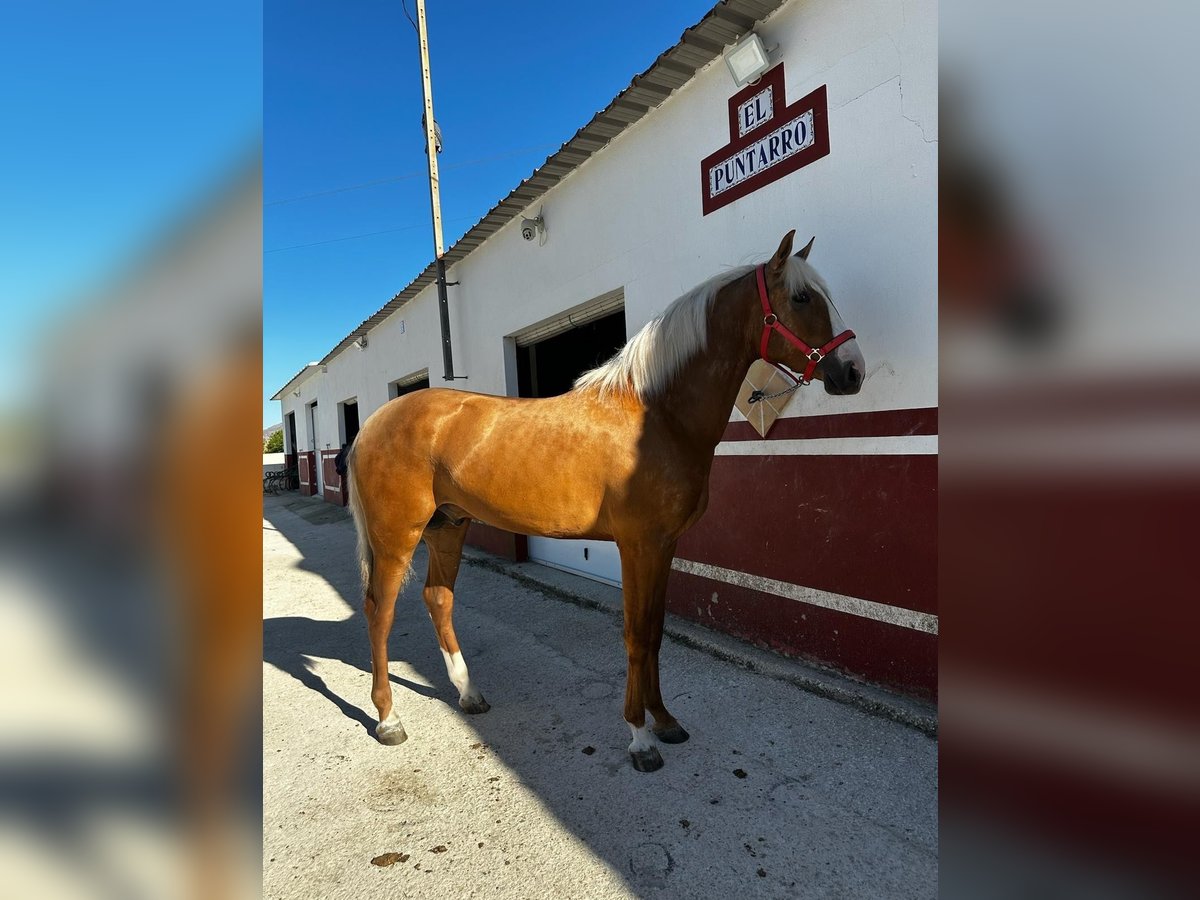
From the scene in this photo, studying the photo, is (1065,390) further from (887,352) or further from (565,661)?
(565,661)

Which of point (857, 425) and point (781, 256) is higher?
point (781, 256)

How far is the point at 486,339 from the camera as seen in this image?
7.03m

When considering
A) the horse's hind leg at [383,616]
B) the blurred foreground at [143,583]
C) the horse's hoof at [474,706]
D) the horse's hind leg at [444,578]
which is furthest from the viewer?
the horse's hind leg at [444,578]

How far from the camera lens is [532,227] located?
586 cm

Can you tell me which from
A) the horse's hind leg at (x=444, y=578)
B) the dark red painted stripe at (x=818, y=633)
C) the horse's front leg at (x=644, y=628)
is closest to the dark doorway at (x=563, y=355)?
the dark red painted stripe at (x=818, y=633)

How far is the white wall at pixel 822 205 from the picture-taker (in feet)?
9.26

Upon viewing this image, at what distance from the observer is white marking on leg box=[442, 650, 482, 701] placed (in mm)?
3176

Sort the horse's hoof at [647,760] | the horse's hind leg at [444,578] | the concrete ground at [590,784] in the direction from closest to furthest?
1. the concrete ground at [590,784]
2. the horse's hoof at [647,760]
3. the horse's hind leg at [444,578]

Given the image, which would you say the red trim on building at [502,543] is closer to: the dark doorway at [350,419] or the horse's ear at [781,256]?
the horse's ear at [781,256]

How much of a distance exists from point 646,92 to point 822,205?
168 centimetres

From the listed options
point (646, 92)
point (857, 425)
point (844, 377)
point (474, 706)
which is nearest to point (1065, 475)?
point (844, 377)

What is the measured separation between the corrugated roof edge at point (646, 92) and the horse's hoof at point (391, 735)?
3988 mm

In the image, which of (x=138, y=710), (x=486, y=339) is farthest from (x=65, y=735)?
(x=486, y=339)

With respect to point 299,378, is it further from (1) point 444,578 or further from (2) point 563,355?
(1) point 444,578
